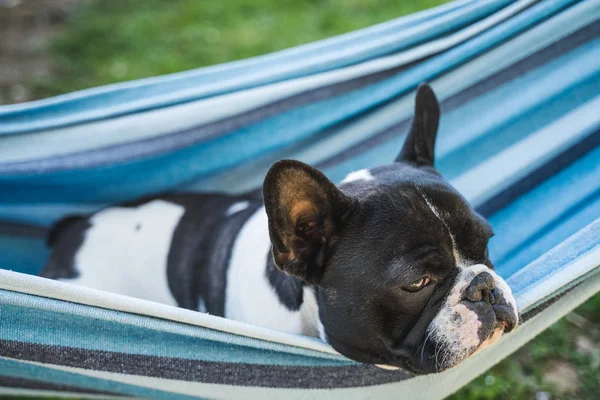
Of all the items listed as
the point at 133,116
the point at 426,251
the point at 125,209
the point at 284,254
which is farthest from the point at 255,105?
the point at 426,251

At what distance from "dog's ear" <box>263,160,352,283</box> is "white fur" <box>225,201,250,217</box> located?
88 cm

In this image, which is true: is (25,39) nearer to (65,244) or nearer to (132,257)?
(65,244)

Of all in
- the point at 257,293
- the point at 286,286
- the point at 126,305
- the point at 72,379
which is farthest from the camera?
the point at 257,293

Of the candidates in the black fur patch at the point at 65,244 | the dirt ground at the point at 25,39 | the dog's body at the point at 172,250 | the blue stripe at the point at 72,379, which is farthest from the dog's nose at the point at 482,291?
the dirt ground at the point at 25,39

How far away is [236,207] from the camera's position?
11.0 feet

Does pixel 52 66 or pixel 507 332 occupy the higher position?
pixel 507 332

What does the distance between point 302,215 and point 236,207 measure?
990mm

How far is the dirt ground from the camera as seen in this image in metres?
6.36

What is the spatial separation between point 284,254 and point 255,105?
108cm

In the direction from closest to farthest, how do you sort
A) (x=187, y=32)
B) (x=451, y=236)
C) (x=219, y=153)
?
(x=451, y=236), (x=219, y=153), (x=187, y=32)

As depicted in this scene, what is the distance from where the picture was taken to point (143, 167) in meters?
3.43

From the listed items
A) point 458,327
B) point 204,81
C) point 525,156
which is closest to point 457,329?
point 458,327

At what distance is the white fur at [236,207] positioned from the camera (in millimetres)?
3320

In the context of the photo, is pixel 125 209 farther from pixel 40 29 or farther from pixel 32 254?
pixel 40 29
